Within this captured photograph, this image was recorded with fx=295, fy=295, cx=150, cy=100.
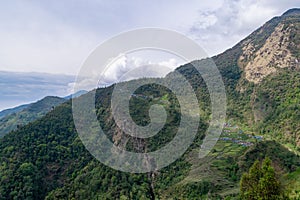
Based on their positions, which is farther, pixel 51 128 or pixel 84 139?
pixel 51 128

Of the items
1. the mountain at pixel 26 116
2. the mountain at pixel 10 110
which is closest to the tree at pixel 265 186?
the mountain at pixel 26 116

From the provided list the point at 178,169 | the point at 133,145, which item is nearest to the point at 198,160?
the point at 178,169

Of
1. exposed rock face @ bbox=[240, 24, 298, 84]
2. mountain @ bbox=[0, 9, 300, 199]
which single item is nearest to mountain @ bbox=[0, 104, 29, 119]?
mountain @ bbox=[0, 9, 300, 199]

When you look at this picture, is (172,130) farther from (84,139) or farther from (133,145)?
(84,139)

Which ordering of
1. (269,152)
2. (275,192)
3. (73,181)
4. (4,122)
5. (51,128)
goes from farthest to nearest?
(4,122), (51,128), (73,181), (269,152), (275,192)

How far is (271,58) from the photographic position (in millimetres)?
56219

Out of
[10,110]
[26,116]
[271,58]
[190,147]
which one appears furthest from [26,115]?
[10,110]

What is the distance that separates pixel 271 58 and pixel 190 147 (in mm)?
27849

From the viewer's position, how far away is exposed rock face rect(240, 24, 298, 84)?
53.9 meters

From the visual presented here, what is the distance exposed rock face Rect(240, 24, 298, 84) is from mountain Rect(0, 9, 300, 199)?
0.17 metres

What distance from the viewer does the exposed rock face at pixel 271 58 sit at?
5391 cm

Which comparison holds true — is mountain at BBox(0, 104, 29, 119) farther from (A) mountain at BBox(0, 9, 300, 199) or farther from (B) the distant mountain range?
(A) mountain at BBox(0, 9, 300, 199)

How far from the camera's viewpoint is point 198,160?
121ft

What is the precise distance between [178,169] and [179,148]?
265cm
